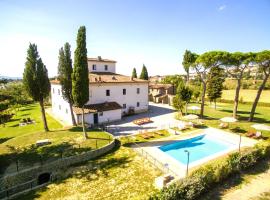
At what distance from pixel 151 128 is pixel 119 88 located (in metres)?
10.8

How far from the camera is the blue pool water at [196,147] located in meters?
18.4

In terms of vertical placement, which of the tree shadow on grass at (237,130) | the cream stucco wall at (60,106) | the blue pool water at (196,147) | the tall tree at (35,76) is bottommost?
the blue pool water at (196,147)

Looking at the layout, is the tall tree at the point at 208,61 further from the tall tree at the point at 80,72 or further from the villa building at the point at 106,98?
the tall tree at the point at 80,72

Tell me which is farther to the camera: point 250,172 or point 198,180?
point 250,172

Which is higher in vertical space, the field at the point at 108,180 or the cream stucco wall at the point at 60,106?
the cream stucco wall at the point at 60,106

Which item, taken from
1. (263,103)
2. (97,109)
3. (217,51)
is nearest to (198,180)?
(97,109)

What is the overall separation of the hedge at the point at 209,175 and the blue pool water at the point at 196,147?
3.95m

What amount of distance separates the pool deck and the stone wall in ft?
Result: 15.1

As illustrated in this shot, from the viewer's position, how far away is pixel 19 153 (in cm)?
1753

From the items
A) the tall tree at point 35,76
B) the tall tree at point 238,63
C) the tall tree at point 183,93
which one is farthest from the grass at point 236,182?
the tall tree at point 35,76

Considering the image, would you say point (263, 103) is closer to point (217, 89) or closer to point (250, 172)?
point (217, 89)

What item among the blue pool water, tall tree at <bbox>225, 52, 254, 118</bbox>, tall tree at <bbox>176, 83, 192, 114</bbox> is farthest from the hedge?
tall tree at <bbox>176, 83, 192, 114</bbox>

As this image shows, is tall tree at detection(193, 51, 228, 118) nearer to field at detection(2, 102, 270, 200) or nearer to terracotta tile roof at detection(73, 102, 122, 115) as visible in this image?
terracotta tile roof at detection(73, 102, 122, 115)

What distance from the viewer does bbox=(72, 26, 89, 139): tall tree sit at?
19703 mm
